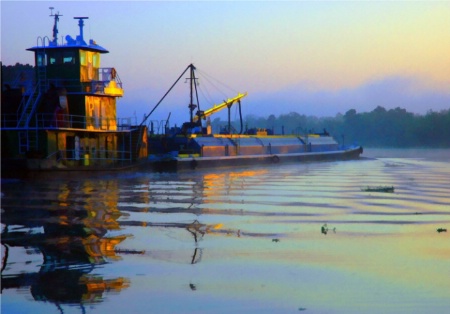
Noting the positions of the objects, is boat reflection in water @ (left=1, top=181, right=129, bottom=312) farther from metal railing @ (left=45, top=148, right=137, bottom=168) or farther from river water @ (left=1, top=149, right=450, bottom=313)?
metal railing @ (left=45, top=148, right=137, bottom=168)

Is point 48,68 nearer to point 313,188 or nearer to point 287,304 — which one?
point 313,188

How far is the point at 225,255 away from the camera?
14016mm

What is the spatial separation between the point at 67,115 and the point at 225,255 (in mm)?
28681

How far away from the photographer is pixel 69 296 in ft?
34.9

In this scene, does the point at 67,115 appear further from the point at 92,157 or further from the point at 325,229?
the point at 325,229

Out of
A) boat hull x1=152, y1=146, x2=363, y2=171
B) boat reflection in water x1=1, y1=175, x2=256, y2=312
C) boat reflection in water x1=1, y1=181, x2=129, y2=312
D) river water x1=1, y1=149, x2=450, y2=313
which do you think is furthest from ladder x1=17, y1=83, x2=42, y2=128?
boat reflection in water x1=1, y1=181, x2=129, y2=312

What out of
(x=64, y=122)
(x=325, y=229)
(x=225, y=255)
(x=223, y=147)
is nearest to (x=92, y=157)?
(x=64, y=122)

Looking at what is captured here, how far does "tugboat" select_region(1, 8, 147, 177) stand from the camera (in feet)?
132

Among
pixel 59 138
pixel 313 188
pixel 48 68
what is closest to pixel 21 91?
pixel 48 68

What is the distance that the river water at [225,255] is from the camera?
34.7 ft

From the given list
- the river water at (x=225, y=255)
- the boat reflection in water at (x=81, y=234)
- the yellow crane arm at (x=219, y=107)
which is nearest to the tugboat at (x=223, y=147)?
the yellow crane arm at (x=219, y=107)

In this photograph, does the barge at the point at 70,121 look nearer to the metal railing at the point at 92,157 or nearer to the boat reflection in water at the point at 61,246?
the metal railing at the point at 92,157

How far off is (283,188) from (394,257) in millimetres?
18517

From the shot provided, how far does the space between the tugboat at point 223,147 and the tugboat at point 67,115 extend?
452cm
